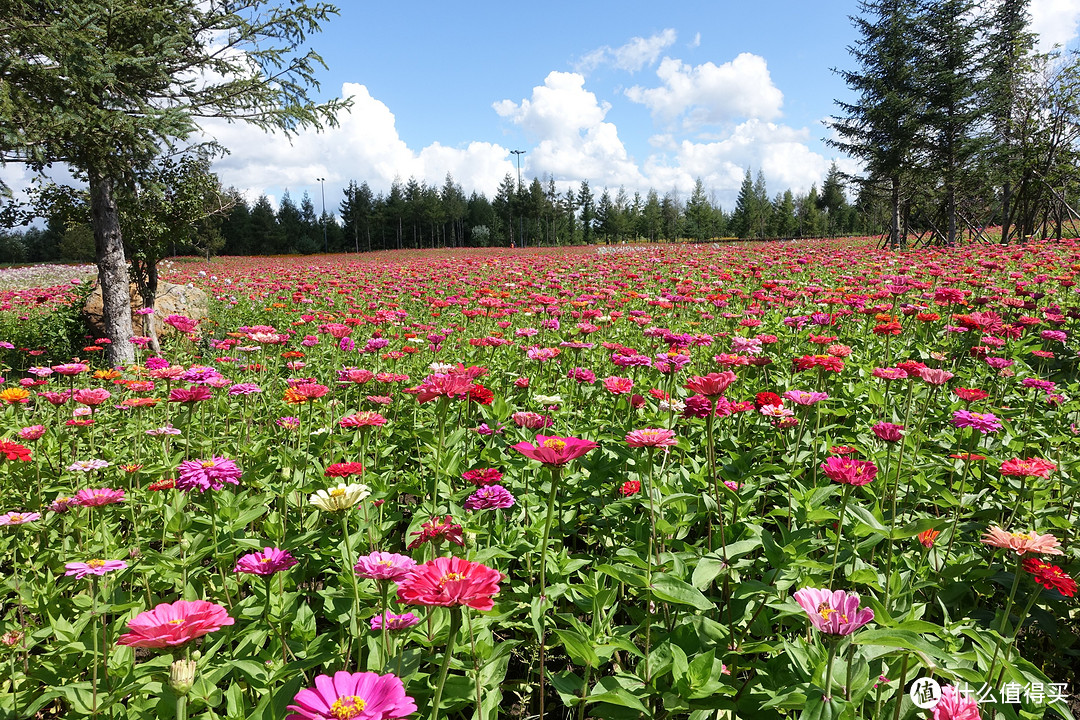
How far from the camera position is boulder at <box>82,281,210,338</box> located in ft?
28.4

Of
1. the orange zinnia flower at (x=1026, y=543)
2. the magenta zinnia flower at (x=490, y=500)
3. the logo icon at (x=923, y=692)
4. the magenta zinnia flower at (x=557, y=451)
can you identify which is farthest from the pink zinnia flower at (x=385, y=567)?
the orange zinnia flower at (x=1026, y=543)

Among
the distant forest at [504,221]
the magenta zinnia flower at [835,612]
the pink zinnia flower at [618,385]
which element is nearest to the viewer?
the magenta zinnia flower at [835,612]

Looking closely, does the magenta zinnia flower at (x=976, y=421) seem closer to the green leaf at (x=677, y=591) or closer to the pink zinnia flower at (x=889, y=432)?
the pink zinnia flower at (x=889, y=432)

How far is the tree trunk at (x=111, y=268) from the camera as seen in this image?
22.8 feet

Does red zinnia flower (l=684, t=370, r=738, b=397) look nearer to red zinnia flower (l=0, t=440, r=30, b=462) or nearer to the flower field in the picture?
the flower field

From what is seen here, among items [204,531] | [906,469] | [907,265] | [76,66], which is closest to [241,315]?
[76,66]

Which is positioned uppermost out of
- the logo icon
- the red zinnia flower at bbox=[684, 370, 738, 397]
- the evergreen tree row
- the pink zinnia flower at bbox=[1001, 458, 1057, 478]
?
the evergreen tree row

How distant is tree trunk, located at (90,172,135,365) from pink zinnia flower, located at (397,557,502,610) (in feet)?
25.4

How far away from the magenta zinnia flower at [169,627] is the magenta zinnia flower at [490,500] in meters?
1.05

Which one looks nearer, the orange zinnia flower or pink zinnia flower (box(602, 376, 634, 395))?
the orange zinnia flower

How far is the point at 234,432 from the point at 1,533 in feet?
4.47

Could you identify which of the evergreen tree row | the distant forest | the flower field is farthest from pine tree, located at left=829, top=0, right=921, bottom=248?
the distant forest

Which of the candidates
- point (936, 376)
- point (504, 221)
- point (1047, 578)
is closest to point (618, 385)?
point (936, 376)

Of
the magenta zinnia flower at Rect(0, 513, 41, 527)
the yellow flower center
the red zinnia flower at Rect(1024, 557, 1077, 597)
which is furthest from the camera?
the magenta zinnia flower at Rect(0, 513, 41, 527)
